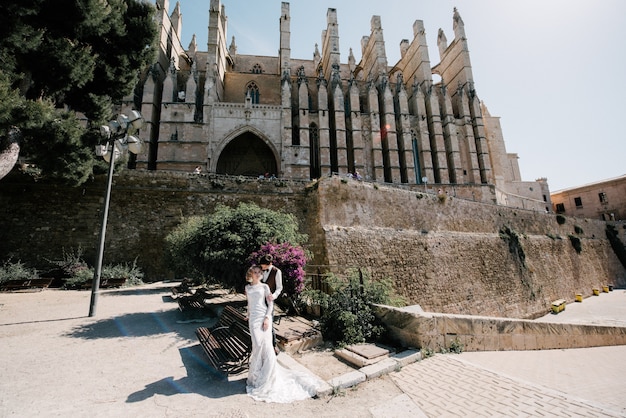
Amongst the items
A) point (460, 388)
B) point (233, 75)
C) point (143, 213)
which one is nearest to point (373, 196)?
point (460, 388)

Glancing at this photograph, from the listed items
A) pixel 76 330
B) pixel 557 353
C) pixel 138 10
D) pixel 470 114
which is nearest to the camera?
pixel 76 330

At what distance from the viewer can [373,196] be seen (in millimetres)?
13047

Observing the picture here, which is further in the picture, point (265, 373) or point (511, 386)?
point (511, 386)

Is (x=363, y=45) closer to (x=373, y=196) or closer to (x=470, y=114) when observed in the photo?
(x=470, y=114)

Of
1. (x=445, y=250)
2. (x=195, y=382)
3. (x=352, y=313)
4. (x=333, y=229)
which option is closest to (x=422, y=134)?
(x=445, y=250)

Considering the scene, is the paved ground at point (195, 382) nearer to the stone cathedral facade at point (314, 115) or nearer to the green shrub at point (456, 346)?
the green shrub at point (456, 346)

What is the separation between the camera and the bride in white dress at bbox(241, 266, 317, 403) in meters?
2.95

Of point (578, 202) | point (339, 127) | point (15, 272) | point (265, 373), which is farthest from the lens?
point (578, 202)

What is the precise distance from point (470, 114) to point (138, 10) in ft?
91.9

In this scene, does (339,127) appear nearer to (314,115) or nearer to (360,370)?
(314,115)

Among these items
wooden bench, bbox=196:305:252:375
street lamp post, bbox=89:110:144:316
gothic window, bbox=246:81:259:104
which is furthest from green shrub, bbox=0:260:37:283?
gothic window, bbox=246:81:259:104

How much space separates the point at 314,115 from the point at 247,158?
6.95 m

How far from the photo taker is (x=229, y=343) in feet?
11.9

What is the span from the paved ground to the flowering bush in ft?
6.26
